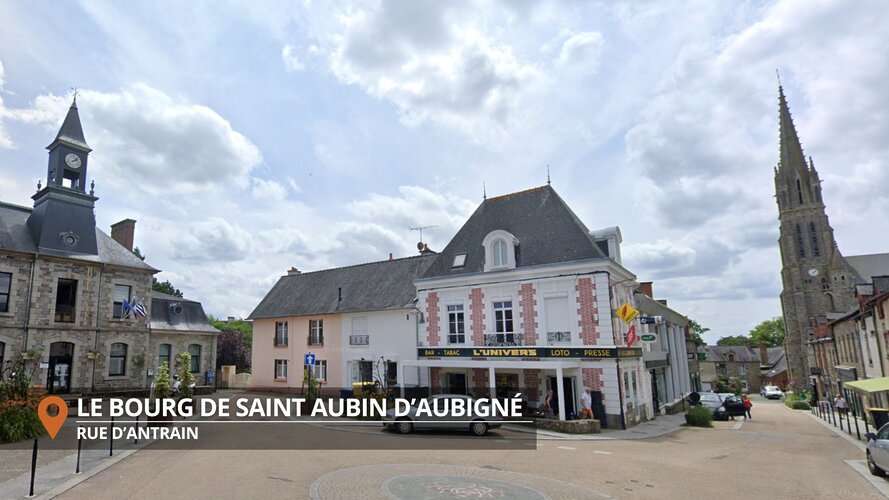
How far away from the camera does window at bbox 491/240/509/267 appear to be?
22188mm

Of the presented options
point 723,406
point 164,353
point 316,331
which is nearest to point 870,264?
point 723,406

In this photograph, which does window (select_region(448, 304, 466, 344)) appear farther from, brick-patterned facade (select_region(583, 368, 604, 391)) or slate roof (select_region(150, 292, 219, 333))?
slate roof (select_region(150, 292, 219, 333))

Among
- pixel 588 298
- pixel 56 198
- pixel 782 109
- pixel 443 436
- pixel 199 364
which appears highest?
pixel 782 109

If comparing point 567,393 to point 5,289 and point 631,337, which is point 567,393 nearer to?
point 631,337

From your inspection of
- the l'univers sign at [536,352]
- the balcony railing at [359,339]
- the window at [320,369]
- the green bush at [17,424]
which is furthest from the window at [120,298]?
the l'univers sign at [536,352]

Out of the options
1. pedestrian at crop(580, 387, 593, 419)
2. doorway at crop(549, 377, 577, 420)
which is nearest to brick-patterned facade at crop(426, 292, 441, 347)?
doorway at crop(549, 377, 577, 420)

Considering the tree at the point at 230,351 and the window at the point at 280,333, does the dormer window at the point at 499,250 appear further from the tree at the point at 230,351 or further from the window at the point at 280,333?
the tree at the point at 230,351

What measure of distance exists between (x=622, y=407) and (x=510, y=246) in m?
8.09

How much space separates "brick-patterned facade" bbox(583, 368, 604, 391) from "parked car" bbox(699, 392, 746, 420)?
13.5 metres

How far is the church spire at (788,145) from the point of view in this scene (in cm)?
7044

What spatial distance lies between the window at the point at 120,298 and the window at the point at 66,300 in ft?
6.41

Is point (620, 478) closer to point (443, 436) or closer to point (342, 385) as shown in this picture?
point (443, 436)

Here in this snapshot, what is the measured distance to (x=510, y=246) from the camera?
22.1 metres

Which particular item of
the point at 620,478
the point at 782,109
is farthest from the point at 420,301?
the point at 782,109
